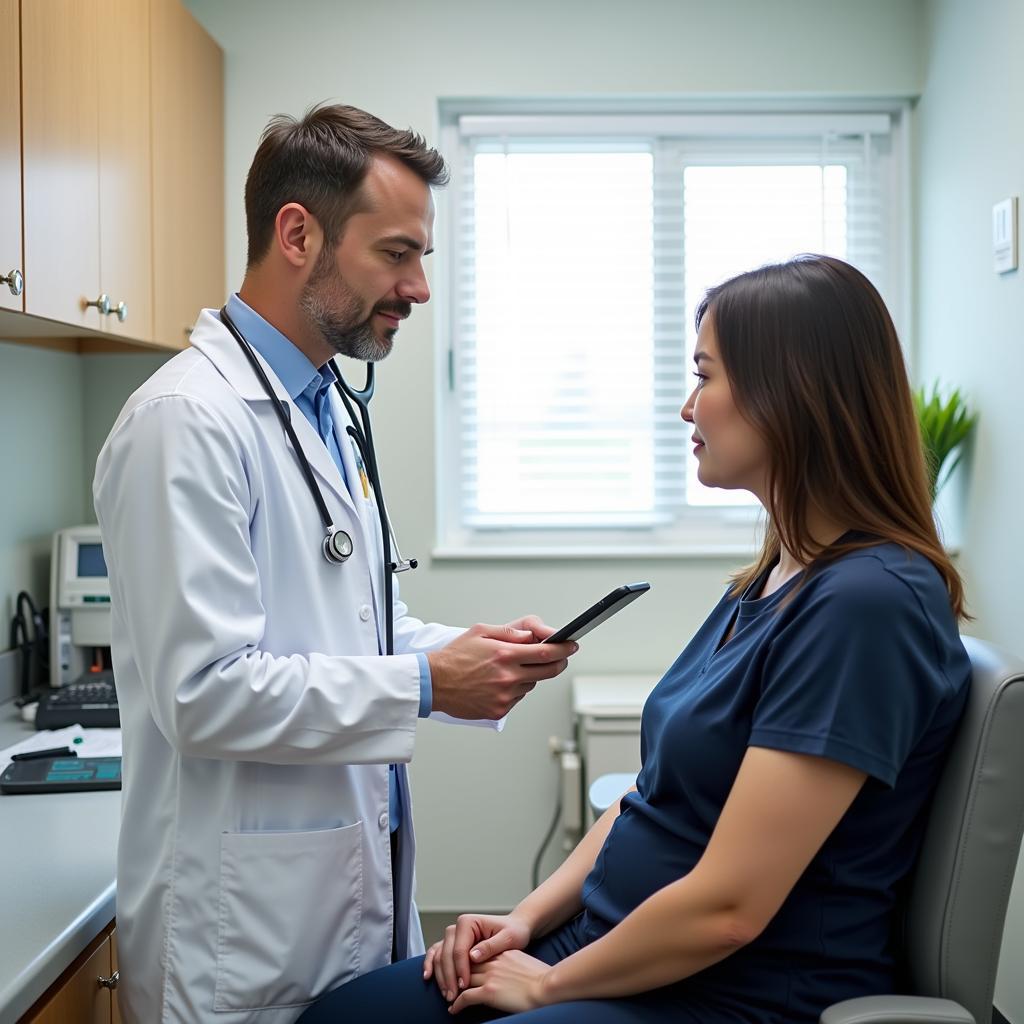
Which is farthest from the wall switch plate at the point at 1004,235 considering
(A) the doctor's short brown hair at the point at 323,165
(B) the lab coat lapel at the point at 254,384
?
(B) the lab coat lapel at the point at 254,384

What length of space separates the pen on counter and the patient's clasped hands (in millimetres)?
771

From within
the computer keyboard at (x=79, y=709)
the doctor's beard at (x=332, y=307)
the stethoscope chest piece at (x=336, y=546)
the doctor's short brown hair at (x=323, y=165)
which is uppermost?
the doctor's short brown hair at (x=323, y=165)

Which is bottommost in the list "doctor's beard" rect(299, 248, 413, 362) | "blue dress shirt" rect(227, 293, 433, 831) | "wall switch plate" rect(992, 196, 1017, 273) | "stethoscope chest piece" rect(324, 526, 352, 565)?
"stethoscope chest piece" rect(324, 526, 352, 565)

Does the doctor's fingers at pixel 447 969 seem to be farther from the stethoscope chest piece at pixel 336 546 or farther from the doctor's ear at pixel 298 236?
the doctor's ear at pixel 298 236

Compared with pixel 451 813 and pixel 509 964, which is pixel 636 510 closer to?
pixel 451 813

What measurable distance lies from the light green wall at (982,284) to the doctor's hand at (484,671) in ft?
4.56

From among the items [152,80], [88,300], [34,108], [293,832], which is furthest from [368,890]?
[152,80]

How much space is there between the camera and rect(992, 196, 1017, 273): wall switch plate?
7.40 ft

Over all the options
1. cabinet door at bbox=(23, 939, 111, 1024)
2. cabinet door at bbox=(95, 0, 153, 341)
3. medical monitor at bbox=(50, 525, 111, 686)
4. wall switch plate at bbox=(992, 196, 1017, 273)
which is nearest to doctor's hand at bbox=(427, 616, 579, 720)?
cabinet door at bbox=(23, 939, 111, 1024)

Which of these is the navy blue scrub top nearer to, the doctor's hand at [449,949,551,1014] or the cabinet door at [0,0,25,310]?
the doctor's hand at [449,949,551,1014]

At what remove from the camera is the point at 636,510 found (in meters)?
2.92

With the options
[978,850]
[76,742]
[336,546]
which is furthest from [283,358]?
[978,850]

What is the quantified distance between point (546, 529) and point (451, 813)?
2.56 feet

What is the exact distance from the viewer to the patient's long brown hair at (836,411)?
1175 millimetres
